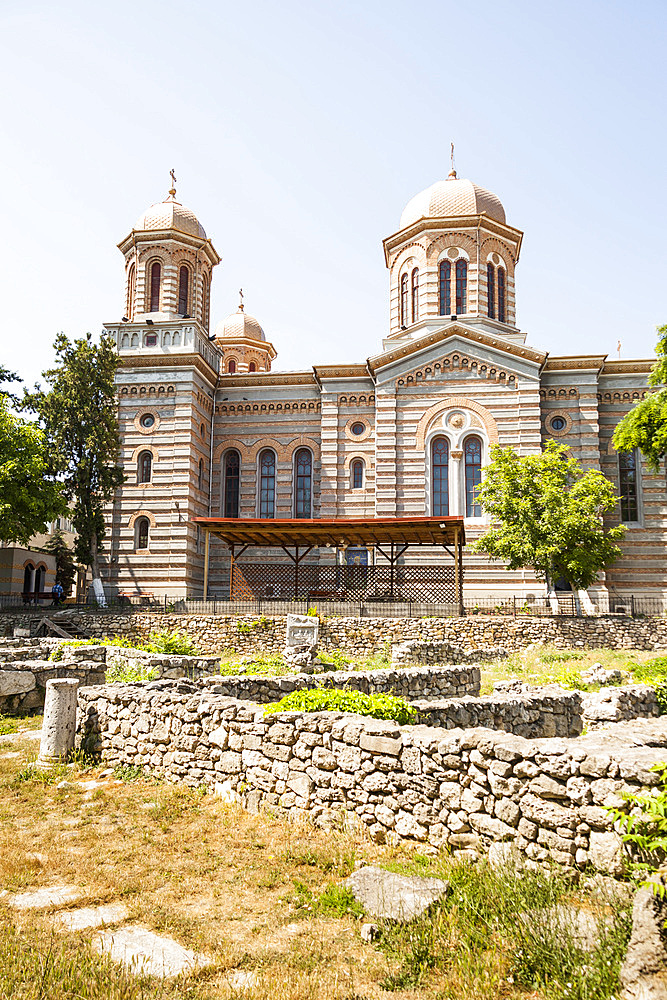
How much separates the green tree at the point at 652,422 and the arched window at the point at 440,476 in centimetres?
833

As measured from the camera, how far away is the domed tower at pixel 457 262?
34.2 meters

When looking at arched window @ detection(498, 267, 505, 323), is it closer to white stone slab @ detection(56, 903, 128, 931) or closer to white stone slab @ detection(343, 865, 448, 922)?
white stone slab @ detection(343, 865, 448, 922)

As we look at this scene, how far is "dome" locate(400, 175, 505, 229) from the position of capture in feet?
115

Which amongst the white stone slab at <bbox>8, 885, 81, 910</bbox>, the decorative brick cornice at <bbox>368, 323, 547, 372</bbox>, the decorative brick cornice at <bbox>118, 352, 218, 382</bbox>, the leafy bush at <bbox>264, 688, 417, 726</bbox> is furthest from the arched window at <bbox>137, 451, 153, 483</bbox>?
the white stone slab at <bbox>8, 885, 81, 910</bbox>

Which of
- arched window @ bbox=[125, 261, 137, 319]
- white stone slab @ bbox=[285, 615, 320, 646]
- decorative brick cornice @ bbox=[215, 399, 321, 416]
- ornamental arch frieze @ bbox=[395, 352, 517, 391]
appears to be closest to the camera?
white stone slab @ bbox=[285, 615, 320, 646]

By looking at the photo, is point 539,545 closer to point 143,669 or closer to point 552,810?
point 143,669

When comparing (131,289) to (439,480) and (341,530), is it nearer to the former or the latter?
(439,480)

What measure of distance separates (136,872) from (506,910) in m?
3.08

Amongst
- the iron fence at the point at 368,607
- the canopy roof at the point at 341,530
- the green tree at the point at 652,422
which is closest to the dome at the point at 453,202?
the green tree at the point at 652,422

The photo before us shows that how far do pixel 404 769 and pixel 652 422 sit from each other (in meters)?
21.2

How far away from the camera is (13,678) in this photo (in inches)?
521

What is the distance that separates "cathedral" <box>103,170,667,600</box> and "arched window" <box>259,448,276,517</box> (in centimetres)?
10

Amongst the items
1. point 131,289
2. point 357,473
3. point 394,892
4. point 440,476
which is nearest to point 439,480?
point 440,476

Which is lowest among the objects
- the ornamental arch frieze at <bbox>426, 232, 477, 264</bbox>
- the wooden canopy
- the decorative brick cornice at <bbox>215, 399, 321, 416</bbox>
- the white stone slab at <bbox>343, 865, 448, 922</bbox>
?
the white stone slab at <bbox>343, 865, 448, 922</bbox>
